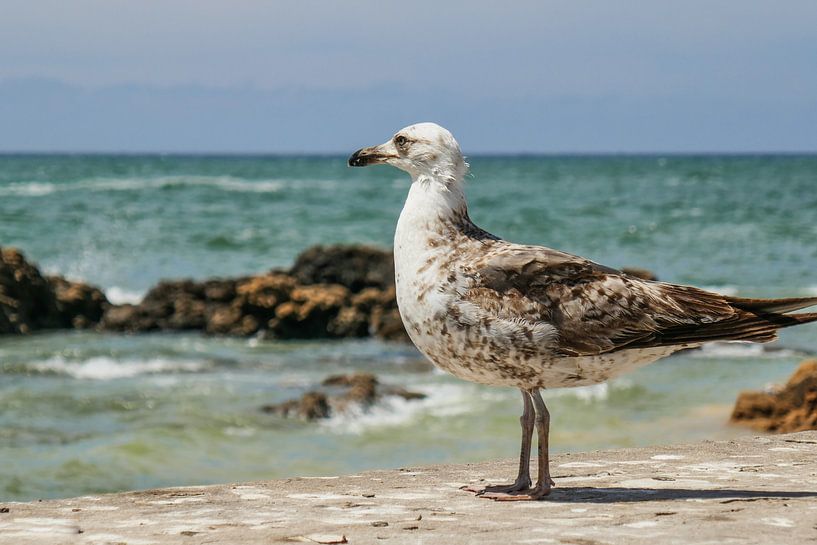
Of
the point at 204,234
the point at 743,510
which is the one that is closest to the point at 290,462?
the point at 743,510

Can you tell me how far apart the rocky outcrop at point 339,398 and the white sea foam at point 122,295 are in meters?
10.6

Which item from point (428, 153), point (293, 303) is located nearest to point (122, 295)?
point (293, 303)

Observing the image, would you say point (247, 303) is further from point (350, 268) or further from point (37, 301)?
point (37, 301)

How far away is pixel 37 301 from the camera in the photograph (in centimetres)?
2066

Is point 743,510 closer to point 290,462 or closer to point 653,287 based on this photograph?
point 653,287

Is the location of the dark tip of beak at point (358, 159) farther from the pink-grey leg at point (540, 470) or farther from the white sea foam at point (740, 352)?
the white sea foam at point (740, 352)

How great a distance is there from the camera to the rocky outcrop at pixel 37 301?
19750mm

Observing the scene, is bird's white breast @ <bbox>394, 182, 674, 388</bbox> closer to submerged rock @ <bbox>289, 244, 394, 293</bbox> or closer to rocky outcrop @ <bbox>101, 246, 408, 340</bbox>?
rocky outcrop @ <bbox>101, 246, 408, 340</bbox>

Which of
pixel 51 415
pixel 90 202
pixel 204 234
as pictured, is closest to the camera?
pixel 51 415

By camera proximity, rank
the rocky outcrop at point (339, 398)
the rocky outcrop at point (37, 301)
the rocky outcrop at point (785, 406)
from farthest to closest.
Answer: the rocky outcrop at point (37, 301) < the rocky outcrop at point (339, 398) < the rocky outcrop at point (785, 406)

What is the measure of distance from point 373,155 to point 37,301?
15911 mm

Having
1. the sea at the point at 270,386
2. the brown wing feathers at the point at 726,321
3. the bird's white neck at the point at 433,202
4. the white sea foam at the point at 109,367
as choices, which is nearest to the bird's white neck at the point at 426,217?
the bird's white neck at the point at 433,202

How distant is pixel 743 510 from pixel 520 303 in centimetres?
130

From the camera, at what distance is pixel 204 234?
35.0m
